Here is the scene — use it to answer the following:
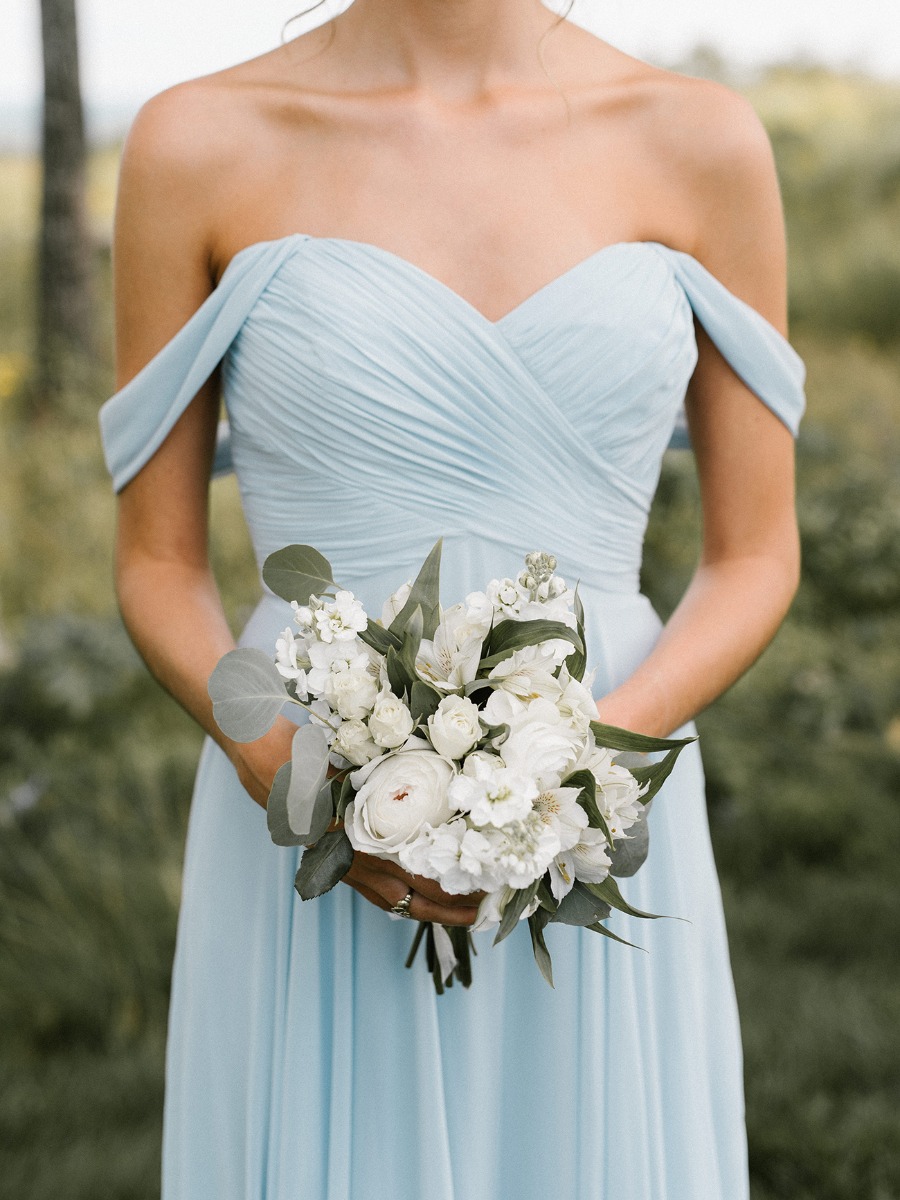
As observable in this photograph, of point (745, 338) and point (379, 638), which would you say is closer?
point (379, 638)

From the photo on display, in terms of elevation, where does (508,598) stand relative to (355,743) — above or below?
above

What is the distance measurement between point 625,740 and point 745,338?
0.68m

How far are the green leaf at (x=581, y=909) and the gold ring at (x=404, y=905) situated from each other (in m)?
0.17

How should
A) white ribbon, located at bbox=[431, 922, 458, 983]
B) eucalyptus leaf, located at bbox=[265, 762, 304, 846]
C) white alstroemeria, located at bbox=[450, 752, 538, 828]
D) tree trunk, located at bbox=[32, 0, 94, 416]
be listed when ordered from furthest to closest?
tree trunk, located at bbox=[32, 0, 94, 416]
white ribbon, located at bbox=[431, 922, 458, 983]
eucalyptus leaf, located at bbox=[265, 762, 304, 846]
white alstroemeria, located at bbox=[450, 752, 538, 828]

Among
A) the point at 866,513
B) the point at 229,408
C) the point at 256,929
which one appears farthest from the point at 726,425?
the point at 866,513

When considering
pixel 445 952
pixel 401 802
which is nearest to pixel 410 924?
pixel 445 952

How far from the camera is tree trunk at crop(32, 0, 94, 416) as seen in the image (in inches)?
246

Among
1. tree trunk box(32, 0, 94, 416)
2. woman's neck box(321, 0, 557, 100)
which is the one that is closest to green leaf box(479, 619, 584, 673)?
woman's neck box(321, 0, 557, 100)

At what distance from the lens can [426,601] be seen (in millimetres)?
1320

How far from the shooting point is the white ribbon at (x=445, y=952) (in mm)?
1603

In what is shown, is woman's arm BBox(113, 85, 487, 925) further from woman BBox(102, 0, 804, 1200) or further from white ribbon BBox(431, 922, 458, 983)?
white ribbon BBox(431, 922, 458, 983)

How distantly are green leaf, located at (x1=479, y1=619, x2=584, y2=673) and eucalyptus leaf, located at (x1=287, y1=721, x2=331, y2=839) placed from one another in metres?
0.18

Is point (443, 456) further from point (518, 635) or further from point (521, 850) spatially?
point (521, 850)

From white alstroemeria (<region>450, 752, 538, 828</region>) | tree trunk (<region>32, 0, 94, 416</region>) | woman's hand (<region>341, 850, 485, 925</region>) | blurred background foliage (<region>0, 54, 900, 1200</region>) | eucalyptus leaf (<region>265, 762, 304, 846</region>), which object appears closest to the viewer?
white alstroemeria (<region>450, 752, 538, 828</region>)
